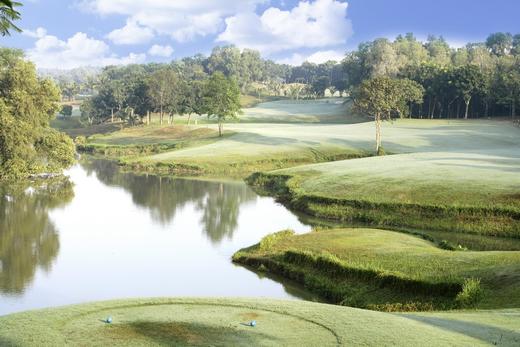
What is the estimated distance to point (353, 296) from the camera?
27531 millimetres

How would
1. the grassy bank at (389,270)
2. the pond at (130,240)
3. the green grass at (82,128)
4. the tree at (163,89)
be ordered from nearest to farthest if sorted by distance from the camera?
the grassy bank at (389,270)
the pond at (130,240)
the tree at (163,89)
the green grass at (82,128)

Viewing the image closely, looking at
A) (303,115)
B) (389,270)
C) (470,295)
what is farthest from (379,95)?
(303,115)

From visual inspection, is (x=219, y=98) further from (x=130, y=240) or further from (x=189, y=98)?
(x=130, y=240)

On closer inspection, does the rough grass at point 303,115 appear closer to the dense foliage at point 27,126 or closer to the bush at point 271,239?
the dense foliage at point 27,126

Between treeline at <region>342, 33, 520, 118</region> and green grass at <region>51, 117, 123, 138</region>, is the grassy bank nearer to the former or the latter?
treeline at <region>342, 33, 520, 118</region>

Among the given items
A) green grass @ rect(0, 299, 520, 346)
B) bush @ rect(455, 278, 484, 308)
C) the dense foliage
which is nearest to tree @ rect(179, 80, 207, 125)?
the dense foliage

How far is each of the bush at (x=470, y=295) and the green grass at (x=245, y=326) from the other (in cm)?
316

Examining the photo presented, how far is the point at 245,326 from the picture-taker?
57.2ft

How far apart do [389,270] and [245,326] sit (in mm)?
13309

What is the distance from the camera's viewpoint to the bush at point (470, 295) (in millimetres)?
23641

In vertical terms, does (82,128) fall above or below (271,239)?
below

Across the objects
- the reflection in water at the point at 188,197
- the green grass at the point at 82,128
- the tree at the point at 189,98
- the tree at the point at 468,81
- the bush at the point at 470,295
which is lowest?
the reflection in water at the point at 188,197

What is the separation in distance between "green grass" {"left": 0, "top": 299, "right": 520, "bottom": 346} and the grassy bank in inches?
174

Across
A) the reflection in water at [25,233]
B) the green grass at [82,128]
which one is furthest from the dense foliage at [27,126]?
the green grass at [82,128]
